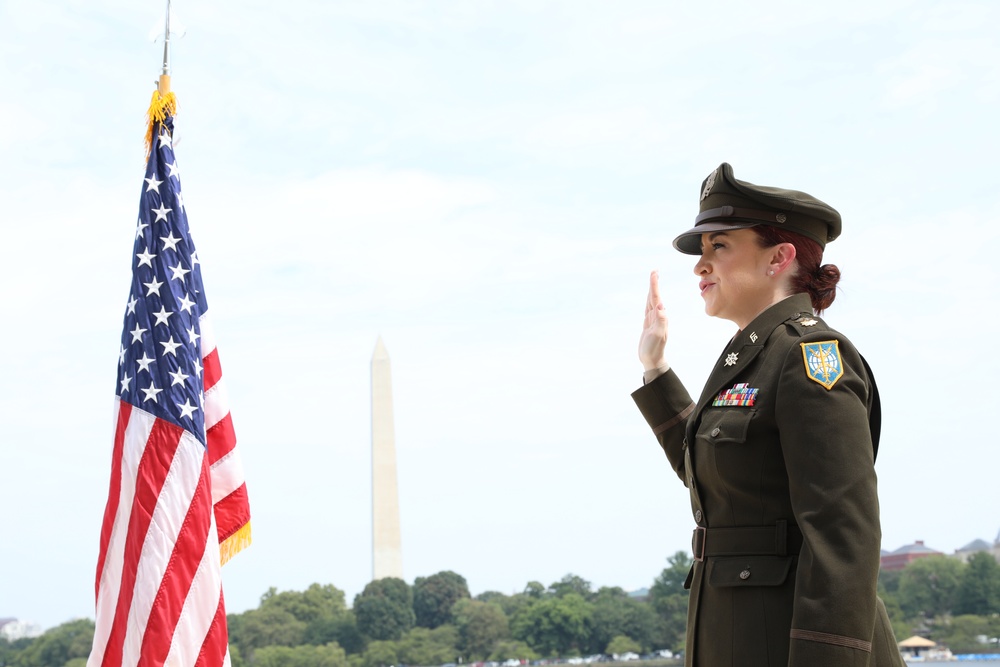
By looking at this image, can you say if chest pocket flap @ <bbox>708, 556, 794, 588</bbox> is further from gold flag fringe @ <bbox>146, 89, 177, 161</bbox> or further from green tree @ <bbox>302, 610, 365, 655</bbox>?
green tree @ <bbox>302, 610, 365, 655</bbox>

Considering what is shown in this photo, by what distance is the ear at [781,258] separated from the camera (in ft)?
10.6

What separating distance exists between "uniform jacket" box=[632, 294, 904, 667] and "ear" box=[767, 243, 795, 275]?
0.30 feet

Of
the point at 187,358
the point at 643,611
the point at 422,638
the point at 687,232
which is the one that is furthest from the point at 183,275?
the point at 643,611

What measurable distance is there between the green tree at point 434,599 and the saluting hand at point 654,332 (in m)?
88.3

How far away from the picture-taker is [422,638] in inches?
3324

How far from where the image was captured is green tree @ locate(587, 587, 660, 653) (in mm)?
88125

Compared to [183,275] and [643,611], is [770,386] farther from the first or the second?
[643,611]

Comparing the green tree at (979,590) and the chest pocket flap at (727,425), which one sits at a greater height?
the green tree at (979,590)

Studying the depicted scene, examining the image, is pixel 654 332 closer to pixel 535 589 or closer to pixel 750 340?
pixel 750 340

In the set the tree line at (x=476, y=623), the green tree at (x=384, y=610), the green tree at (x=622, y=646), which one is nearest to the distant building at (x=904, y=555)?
the tree line at (x=476, y=623)

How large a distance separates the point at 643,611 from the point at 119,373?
284 feet

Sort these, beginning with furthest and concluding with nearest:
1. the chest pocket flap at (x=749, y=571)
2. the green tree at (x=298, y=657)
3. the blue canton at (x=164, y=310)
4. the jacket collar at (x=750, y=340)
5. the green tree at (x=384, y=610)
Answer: the green tree at (x=384, y=610) → the green tree at (x=298, y=657) → the blue canton at (x=164, y=310) → the jacket collar at (x=750, y=340) → the chest pocket flap at (x=749, y=571)

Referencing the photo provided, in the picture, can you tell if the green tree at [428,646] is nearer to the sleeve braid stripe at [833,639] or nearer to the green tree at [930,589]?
the green tree at [930,589]

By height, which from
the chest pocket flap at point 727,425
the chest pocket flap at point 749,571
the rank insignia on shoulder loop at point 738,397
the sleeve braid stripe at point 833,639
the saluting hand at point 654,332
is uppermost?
the saluting hand at point 654,332
